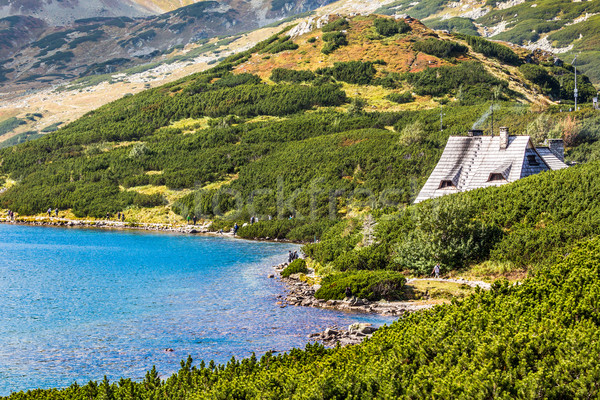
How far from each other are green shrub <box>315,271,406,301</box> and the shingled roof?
43.3 ft

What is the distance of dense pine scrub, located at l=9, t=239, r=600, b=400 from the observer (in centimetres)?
1089

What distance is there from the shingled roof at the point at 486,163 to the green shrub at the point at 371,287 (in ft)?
43.3

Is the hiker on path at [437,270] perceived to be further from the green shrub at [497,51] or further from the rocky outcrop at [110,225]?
the green shrub at [497,51]

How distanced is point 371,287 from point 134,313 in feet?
37.9

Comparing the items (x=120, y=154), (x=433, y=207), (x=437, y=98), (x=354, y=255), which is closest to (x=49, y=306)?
(x=354, y=255)

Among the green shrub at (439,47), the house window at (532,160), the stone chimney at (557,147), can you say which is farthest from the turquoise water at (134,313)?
the green shrub at (439,47)

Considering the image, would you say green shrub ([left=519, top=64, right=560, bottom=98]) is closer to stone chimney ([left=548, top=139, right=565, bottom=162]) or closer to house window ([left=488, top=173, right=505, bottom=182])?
stone chimney ([left=548, top=139, right=565, bottom=162])

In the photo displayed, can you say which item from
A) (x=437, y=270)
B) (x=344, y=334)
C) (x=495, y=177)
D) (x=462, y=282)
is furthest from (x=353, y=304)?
(x=495, y=177)

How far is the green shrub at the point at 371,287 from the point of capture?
2872cm

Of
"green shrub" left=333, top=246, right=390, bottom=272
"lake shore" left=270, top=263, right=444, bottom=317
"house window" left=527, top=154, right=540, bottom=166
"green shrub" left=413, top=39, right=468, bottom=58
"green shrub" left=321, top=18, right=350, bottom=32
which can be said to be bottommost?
"lake shore" left=270, top=263, right=444, bottom=317

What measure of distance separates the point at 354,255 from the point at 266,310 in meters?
8.23

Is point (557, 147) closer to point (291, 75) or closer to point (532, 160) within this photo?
point (532, 160)

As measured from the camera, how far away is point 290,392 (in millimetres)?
12242

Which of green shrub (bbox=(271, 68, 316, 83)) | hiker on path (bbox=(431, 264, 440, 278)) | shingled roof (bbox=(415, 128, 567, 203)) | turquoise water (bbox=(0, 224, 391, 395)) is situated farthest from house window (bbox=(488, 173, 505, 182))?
green shrub (bbox=(271, 68, 316, 83))
